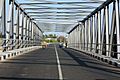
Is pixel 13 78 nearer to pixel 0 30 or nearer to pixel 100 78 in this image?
pixel 100 78

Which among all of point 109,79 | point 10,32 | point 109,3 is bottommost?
point 109,79

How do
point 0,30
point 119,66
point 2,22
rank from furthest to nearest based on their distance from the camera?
point 0,30
point 2,22
point 119,66

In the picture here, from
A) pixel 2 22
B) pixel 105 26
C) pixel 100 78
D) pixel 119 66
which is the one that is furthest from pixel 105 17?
pixel 100 78

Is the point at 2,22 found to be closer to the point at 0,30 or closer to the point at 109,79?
the point at 0,30

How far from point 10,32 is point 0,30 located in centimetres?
486

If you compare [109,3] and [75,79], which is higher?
[109,3]

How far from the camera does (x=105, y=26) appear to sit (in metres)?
28.9

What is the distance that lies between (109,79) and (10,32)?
22.1 metres

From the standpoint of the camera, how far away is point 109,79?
13016 millimetres

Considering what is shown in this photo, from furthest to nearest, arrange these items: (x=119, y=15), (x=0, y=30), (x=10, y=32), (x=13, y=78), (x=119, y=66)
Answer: (x=10, y=32)
(x=0, y=30)
(x=119, y=15)
(x=119, y=66)
(x=13, y=78)

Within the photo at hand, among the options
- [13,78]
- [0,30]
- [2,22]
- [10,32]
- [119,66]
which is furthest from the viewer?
[10,32]

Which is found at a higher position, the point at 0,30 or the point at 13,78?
the point at 0,30

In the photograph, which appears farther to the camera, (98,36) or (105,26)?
(98,36)

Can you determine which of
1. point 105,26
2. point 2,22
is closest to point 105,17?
point 105,26
